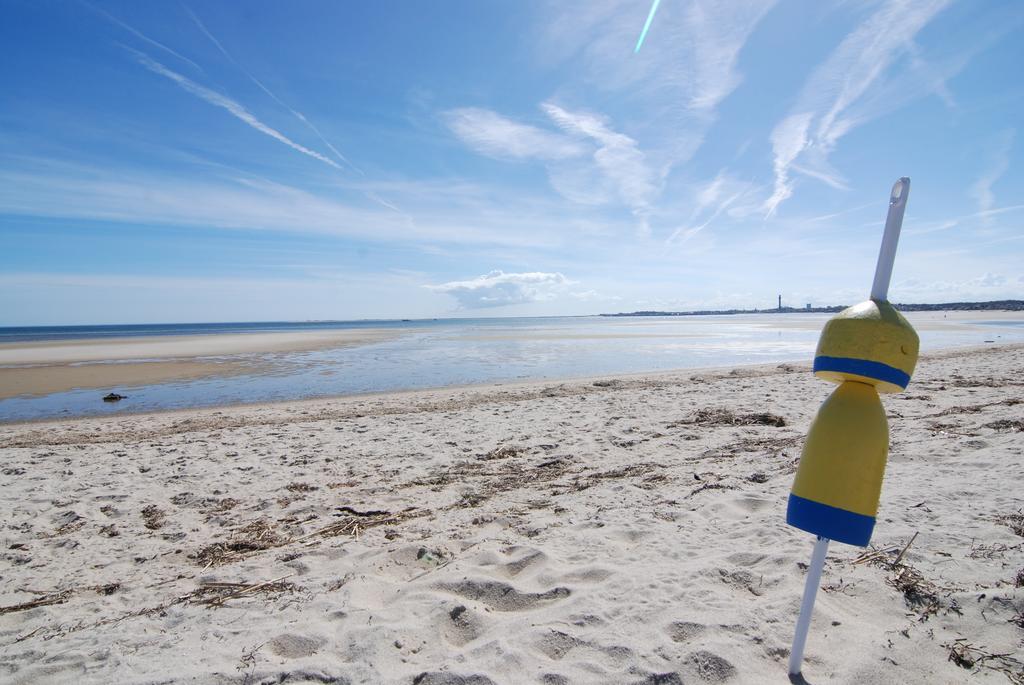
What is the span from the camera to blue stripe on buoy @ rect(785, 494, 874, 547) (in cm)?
167

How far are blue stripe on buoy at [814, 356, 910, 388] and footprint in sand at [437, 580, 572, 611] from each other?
183 cm

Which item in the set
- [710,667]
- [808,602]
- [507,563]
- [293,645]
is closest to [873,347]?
[808,602]

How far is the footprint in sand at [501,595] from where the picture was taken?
2613 mm

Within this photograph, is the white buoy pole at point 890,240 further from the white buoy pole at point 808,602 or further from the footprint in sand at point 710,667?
the footprint in sand at point 710,667

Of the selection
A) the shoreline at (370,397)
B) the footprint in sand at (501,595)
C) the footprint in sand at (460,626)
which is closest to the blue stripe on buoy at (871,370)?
the footprint in sand at (501,595)

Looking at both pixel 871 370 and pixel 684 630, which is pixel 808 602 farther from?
pixel 871 370

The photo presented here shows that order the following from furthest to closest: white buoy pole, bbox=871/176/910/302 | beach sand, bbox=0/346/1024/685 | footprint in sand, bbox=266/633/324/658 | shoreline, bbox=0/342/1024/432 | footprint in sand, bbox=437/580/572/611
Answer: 1. shoreline, bbox=0/342/1024/432
2. footprint in sand, bbox=437/580/572/611
3. footprint in sand, bbox=266/633/324/658
4. beach sand, bbox=0/346/1024/685
5. white buoy pole, bbox=871/176/910/302

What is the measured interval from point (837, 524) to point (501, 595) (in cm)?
176

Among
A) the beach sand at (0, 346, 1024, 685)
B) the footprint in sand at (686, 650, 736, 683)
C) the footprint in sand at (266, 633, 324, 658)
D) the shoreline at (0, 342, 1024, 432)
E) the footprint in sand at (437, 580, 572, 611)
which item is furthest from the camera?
the shoreline at (0, 342, 1024, 432)

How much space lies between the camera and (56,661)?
2.34m

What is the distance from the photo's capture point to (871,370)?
5.34ft

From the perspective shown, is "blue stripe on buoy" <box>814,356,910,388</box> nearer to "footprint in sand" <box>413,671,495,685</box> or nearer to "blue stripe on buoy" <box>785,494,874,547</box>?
"blue stripe on buoy" <box>785,494,874,547</box>

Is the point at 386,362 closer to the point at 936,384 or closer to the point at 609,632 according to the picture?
the point at 936,384

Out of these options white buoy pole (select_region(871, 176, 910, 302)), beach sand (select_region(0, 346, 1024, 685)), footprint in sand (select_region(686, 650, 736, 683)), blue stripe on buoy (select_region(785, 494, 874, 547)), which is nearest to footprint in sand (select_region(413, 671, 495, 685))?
beach sand (select_region(0, 346, 1024, 685))
